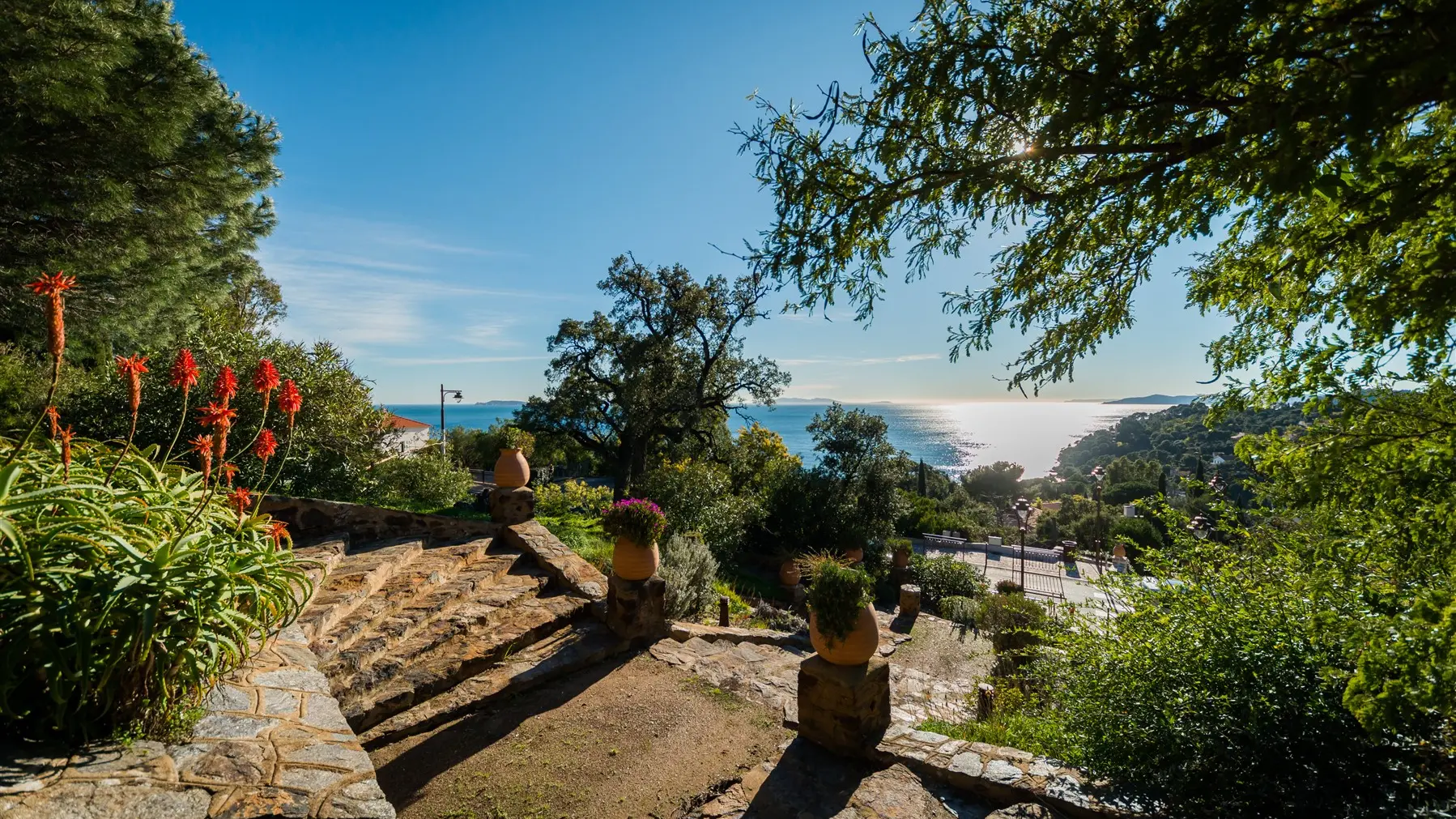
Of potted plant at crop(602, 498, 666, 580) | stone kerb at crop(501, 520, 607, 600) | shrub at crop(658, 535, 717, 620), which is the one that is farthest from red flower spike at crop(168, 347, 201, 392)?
shrub at crop(658, 535, 717, 620)

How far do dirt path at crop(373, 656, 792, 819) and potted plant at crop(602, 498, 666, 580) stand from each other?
3.09 feet

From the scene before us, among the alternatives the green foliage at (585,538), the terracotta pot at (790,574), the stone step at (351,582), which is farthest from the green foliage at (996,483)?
the stone step at (351,582)

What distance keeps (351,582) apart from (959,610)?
1153 centimetres

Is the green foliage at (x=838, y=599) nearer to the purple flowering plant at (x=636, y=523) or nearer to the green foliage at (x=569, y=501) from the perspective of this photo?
the purple flowering plant at (x=636, y=523)

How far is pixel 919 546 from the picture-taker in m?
22.1

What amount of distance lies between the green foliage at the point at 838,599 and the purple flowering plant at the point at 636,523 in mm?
1873

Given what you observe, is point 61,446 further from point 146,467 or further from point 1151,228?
point 1151,228

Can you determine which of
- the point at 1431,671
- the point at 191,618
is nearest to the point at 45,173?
the point at 191,618

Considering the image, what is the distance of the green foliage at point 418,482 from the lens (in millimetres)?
8953

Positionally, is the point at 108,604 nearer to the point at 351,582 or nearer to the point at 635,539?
the point at 351,582

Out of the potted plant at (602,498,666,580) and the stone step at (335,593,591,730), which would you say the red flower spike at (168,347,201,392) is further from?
the potted plant at (602,498,666,580)

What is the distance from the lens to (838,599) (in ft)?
12.4

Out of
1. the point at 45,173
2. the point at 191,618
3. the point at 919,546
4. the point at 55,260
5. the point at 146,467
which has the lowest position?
the point at 919,546

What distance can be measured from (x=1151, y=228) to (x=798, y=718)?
13.1 feet
